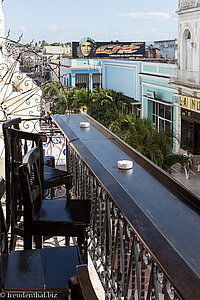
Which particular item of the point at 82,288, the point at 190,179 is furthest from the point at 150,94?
the point at 82,288

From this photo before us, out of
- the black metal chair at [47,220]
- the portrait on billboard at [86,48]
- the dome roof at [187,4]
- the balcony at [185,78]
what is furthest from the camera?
the portrait on billboard at [86,48]

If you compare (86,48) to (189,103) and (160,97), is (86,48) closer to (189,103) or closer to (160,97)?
(160,97)

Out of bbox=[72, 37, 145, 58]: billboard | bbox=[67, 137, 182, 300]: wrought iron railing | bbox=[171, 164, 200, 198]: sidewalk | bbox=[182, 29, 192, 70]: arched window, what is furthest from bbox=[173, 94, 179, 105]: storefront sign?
bbox=[72, 37, 145, 58]: billboard

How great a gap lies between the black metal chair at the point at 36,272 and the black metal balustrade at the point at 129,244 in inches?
8.7

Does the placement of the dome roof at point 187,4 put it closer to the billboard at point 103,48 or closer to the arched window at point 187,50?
the arched window at point 187,50

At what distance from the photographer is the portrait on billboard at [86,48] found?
127 ft

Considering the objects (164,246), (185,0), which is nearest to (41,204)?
(164,246)

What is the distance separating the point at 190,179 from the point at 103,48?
87.8 ft

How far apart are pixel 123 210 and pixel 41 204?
2.86 ft

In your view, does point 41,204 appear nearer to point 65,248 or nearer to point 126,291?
point 65,248

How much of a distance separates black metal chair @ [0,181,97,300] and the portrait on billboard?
3761 centimetres

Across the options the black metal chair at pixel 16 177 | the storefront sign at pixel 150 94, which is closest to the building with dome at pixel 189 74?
the storefront sign at pixel 150 94

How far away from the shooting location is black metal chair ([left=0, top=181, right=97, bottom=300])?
165 cm

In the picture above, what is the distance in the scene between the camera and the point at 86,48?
127 feet
